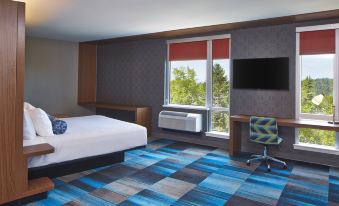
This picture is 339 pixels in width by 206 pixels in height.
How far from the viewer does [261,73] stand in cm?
487

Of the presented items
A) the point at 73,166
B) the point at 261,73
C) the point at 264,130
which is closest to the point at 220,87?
the point at 261,73

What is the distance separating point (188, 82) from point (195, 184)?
118 inches

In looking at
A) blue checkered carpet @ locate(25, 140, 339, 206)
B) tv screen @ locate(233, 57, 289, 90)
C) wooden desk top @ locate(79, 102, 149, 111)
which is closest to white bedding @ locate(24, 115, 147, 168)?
blue checkered carpet @ locate(25, 140, 339, 206)

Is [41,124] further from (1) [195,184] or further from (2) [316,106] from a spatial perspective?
(2) [316,106]

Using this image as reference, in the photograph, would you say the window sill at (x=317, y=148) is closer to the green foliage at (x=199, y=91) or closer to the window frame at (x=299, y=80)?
the window frame at (x=299, y=80)

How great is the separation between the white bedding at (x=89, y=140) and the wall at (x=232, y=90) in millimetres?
1986

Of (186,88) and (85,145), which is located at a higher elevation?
(186,88)

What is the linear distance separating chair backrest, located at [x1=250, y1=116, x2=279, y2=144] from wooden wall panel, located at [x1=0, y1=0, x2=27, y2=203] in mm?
3244

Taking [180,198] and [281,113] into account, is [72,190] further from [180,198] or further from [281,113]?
[281,113]

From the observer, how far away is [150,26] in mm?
5102

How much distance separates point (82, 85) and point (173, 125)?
3.22 m

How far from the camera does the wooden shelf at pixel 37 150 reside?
9.08 ft

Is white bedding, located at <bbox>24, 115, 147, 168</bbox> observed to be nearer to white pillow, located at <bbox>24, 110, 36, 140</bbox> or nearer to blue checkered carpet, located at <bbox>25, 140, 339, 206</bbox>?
white pillow, located at <bbox>24, 110, 36, 140</bbox>

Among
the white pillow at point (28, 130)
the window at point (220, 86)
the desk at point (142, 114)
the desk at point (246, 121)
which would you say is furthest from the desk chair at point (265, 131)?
the white pillow at point (28, 130)
